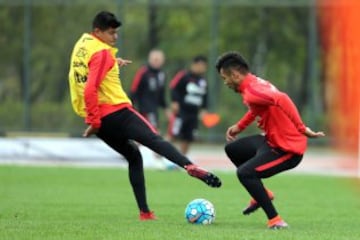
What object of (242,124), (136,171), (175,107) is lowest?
(175,107)

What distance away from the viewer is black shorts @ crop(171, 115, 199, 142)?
66.2ft

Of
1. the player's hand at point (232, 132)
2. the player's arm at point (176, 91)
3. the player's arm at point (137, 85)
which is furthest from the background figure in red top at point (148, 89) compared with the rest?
the player's hand at point (232, 132)

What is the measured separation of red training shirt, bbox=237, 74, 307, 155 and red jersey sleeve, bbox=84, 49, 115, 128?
1354 mm

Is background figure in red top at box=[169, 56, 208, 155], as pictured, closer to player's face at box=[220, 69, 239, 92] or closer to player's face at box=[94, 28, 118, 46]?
player's face at box=[94, 28, 118, 46]

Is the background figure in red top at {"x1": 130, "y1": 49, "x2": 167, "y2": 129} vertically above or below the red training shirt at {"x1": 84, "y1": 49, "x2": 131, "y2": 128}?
below

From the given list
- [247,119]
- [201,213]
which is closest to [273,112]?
[247,119]

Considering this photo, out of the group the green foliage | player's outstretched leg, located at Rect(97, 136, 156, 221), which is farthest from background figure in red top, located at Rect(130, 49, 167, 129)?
player's outstretched leg, located at Rect(97, 136, 156, 221)

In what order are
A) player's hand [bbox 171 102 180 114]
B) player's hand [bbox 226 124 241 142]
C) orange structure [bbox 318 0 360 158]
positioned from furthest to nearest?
orange structure [bbox 318 0 360 158] → player's hand [bbox 171 102 180 114] → player's hand [bbox 226 124 241 142]

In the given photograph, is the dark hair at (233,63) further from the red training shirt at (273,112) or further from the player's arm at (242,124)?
the player's arm at (242,124)

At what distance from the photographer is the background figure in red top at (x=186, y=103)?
20.2 meters

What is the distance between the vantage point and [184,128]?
20.2 metres

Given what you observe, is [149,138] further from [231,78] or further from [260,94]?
[260,94]

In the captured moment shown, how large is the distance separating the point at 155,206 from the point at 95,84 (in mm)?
2738

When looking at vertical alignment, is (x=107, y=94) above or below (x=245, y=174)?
above
